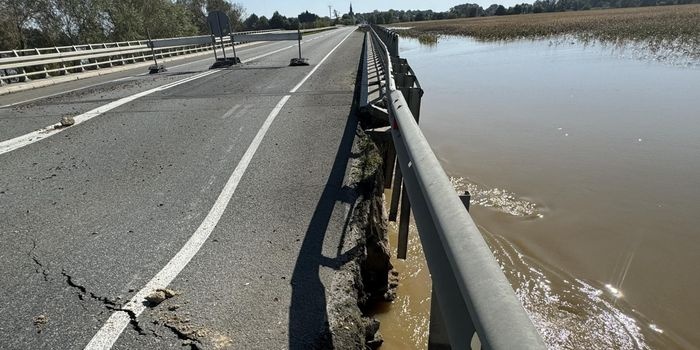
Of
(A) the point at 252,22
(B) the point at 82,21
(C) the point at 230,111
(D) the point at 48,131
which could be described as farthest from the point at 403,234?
(A) the point at 252,22

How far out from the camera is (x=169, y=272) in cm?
290

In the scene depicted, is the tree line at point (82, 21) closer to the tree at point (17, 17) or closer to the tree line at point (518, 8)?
the tree at point (17, 17)

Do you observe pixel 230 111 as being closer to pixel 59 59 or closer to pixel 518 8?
pixel 59 59

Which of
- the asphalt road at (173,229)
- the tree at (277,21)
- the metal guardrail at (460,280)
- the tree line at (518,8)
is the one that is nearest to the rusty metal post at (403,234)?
the asphalt road at (173,229)

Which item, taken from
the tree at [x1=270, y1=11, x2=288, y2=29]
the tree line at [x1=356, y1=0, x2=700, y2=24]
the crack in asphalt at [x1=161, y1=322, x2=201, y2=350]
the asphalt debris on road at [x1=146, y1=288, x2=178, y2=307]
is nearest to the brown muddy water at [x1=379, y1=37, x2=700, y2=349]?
the crack in asphalt at [x1=161, y1=322, x2=201, y2=350]

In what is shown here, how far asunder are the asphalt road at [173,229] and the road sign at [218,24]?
9.87 m

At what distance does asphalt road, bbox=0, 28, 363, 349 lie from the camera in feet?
7.98

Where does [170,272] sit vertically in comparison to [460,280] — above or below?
below

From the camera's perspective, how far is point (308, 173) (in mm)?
4637

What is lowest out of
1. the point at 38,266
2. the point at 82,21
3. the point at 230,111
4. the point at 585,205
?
the point at 585,205

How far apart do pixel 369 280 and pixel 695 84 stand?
52.1 ft

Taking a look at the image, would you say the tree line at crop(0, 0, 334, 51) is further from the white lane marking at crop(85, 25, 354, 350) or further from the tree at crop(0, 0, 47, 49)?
the white lane marking at crop(85, 25, 354, 350)

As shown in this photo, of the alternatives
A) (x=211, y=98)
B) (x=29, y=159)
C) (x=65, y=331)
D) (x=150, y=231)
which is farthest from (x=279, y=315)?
(x=211, y=98)

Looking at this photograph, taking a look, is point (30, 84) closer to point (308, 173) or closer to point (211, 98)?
point (211, 98)
